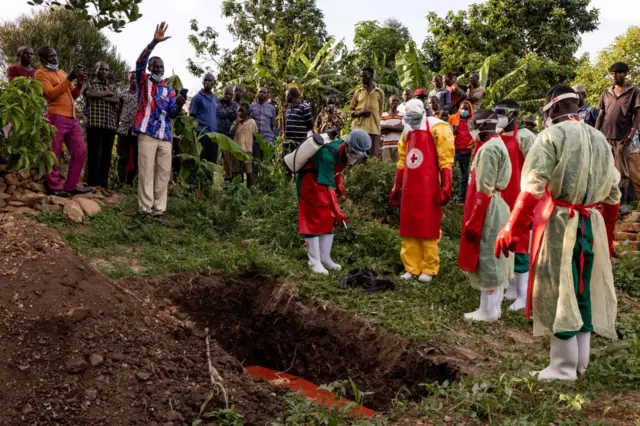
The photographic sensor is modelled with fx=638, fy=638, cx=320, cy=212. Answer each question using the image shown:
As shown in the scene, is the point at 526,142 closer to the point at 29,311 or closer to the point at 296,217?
the point at 296,217

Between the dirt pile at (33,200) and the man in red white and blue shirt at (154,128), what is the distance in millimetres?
673

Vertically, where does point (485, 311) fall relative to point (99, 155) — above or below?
below

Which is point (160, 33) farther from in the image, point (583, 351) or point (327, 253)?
point (583, 351)

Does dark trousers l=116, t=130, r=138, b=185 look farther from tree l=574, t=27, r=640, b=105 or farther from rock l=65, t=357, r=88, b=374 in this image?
tree l=574, t=27, r=640, b=105

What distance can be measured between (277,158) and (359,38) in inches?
504

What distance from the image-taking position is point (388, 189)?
9570 millimetres

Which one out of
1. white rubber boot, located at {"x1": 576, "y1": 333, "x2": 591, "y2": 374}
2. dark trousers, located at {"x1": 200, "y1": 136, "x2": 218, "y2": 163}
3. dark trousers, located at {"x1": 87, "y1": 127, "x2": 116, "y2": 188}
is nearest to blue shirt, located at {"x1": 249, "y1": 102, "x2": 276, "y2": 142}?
dark trousers, located at {"x1": 200, "y1": 136, "x2": 218, "y2": 163}

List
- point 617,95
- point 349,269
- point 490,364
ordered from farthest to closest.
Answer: point 617,95, point 349,269, point 490,364

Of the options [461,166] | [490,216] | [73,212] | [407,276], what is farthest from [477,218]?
[73,212]

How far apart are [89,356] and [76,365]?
0.13 meters

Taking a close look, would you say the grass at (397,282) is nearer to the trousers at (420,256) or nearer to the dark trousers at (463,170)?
the trousers at (420,256)

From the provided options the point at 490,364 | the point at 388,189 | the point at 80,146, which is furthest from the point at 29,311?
the point at 388,189

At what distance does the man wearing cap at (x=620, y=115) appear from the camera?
845 centimetres

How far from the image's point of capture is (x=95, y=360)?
380 cm
